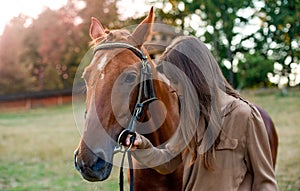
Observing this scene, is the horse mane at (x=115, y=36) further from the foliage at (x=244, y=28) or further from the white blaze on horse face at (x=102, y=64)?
the foliage at (x=244, y=28)

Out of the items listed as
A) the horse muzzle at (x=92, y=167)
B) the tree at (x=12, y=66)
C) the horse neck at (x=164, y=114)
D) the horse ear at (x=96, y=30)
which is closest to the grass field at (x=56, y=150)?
the horse muzzle at (x=92, y=167)

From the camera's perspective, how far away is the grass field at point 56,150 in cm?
721

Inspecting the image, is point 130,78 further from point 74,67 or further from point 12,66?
point 12,66

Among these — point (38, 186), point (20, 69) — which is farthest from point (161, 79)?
point (20, 69)

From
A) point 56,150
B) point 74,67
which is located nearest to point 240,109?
point 56,150

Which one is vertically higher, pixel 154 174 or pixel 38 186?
pixel 154 174

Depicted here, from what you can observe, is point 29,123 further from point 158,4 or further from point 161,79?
point 161,79

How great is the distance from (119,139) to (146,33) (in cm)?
79

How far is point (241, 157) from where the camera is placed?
7.77 feet

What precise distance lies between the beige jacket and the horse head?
53 cm

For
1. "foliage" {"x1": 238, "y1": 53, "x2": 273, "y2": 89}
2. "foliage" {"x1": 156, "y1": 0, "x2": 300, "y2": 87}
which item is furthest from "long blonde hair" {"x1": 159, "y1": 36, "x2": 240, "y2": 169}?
"foliage" {"x1": 238, "y1": 53, "x2": 273, "y2": 89}

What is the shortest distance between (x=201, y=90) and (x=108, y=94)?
19.7 inches

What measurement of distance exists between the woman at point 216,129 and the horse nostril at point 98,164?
0.22 m

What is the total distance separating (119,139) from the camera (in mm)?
2367
